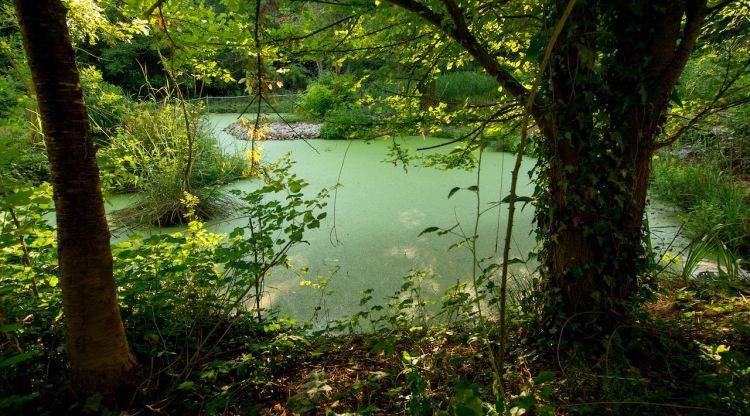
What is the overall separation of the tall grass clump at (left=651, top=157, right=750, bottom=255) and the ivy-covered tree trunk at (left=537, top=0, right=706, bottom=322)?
106cm

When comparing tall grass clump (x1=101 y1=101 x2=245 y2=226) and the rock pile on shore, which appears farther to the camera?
the rock pile on shore

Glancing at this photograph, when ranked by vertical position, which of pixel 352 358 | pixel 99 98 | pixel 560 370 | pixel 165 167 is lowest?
pixel 352 358

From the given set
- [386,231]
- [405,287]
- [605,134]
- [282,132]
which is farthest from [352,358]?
[282,132]

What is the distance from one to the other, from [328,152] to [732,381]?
5.03m

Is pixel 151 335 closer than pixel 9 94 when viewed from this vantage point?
Yes

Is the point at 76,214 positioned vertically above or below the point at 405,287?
above

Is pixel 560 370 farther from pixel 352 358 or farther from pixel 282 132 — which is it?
pixel 282 132

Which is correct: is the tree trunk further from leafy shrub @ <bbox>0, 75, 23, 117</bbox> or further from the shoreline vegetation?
leafy shrub @ <bbox>0, 75, 23, 117</bbox>

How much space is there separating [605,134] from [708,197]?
2.53 metres

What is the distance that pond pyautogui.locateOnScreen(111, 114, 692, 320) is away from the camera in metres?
2.31

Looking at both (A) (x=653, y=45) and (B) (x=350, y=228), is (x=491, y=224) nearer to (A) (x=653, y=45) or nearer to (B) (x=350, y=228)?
(B) (x=350, y=228)

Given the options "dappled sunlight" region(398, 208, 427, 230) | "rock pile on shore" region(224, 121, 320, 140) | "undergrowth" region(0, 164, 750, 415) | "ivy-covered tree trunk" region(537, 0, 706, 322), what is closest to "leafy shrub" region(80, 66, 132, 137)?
"undergrowth" region(0, 164, 750, 415)

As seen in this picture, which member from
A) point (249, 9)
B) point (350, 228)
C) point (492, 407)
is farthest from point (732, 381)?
point (350, 228)

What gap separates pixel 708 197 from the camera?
9.99ft
